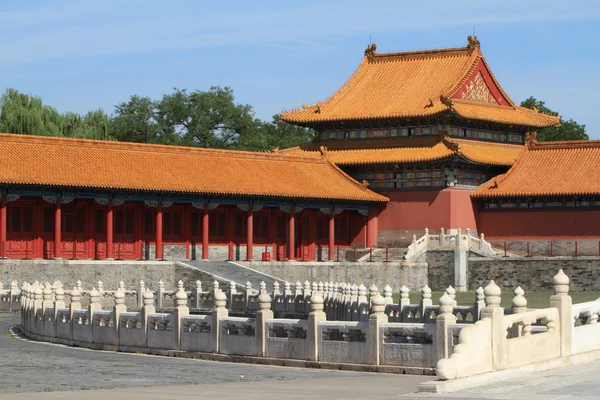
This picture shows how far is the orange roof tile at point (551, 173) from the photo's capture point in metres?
60.2

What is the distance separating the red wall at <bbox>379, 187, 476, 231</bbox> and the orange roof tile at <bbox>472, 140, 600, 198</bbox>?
3.30ft

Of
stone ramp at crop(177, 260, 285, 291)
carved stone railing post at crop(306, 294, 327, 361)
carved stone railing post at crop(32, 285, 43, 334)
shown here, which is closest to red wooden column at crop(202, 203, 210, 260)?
stone ramp at crop(177, 260, 285, 291)

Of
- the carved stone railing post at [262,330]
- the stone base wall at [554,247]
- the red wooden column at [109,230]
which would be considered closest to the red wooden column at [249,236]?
the red wooden column at [109,230]

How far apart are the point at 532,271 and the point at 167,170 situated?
16.4m

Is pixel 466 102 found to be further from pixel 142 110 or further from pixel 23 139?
pixel 142 110

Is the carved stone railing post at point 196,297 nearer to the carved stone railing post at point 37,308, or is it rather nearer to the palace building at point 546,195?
the carved stone railing post at point 37,308

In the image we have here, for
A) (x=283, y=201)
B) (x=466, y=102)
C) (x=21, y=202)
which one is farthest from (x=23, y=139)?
(x=466, y=102)

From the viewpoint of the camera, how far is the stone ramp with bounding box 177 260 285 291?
5266 centimetres

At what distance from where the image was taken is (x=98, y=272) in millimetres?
51812

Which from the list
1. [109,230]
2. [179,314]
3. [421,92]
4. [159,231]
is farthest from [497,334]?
[421,92]

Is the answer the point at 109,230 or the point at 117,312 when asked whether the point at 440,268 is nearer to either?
the point at 109,230

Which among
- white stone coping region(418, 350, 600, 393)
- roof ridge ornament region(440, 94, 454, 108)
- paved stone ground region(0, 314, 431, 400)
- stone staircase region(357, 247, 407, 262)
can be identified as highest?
roof ridge ornament region(440, 94, 454, 108)

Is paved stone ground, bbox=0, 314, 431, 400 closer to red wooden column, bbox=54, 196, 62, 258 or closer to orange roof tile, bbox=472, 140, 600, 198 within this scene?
red wooden column, bbox=54, 196, 62, 258

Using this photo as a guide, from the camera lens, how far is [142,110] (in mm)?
93438
